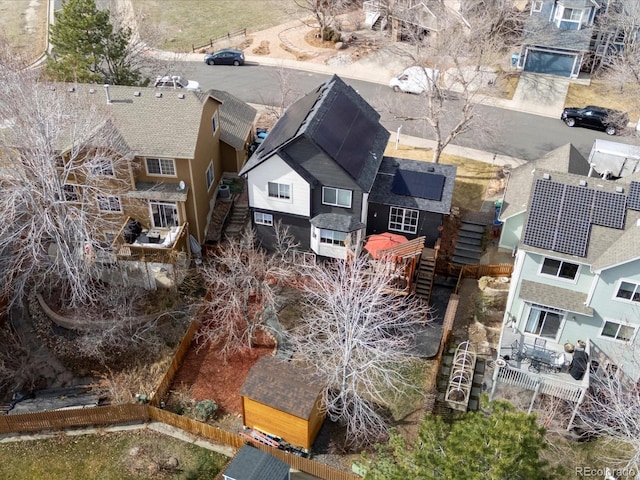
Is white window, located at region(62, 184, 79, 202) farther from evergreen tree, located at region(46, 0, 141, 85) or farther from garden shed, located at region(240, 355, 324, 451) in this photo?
garden shed, located at region(240, 355, 324, 451)

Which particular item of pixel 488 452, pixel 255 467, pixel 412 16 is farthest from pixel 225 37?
pixel 488 452

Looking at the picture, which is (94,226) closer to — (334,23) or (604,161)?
(604,161)

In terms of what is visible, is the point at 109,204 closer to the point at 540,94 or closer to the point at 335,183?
the point at 335,183

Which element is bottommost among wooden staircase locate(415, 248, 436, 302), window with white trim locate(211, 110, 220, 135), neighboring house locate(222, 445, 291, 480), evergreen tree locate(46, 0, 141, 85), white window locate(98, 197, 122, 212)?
neighboring house locate(222, 445, 291, 480)

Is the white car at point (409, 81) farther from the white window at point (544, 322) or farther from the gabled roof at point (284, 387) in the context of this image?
the gabled roof at point (284, 387)

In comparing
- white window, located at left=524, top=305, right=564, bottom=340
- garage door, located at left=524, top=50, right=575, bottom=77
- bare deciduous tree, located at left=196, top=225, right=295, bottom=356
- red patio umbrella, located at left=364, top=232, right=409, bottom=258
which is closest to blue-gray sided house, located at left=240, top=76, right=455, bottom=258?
red patio umbrella, located at left=364, top=232, right=409, bottom=258
